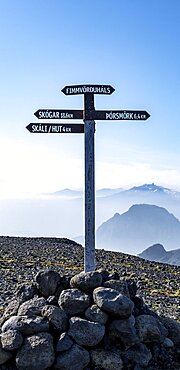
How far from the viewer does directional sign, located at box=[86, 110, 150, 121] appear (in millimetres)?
10133

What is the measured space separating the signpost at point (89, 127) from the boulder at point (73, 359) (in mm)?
2995

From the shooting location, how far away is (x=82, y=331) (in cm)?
724

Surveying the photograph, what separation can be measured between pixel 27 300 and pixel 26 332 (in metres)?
0.89

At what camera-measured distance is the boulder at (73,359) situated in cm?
706

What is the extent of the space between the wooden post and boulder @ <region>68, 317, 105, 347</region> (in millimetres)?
2823

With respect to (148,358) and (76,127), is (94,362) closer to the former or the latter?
(148,358)

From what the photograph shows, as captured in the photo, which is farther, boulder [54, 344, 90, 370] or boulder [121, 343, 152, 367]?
boulder [121, 343, 152, 367]

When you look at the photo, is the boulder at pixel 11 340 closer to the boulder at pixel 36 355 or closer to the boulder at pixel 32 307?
the boulder at pixel 36 355

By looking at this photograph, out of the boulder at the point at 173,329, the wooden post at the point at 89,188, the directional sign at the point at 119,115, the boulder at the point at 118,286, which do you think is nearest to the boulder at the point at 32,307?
the boulder at the point at 118,286

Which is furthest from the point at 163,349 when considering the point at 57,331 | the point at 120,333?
the point at 57,331

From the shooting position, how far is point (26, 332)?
23.8ft

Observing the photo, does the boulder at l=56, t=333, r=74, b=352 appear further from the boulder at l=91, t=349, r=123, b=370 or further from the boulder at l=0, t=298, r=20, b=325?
the boulder at l=0, t=298, r=20, b=325

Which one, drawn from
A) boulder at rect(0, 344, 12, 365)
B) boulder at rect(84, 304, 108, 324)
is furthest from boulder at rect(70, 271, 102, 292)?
boulder at rect(0, 344, 12, 365)

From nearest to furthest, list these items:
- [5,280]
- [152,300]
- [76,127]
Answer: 1. [76,127]
2. [152,300]
3. [5,280]
